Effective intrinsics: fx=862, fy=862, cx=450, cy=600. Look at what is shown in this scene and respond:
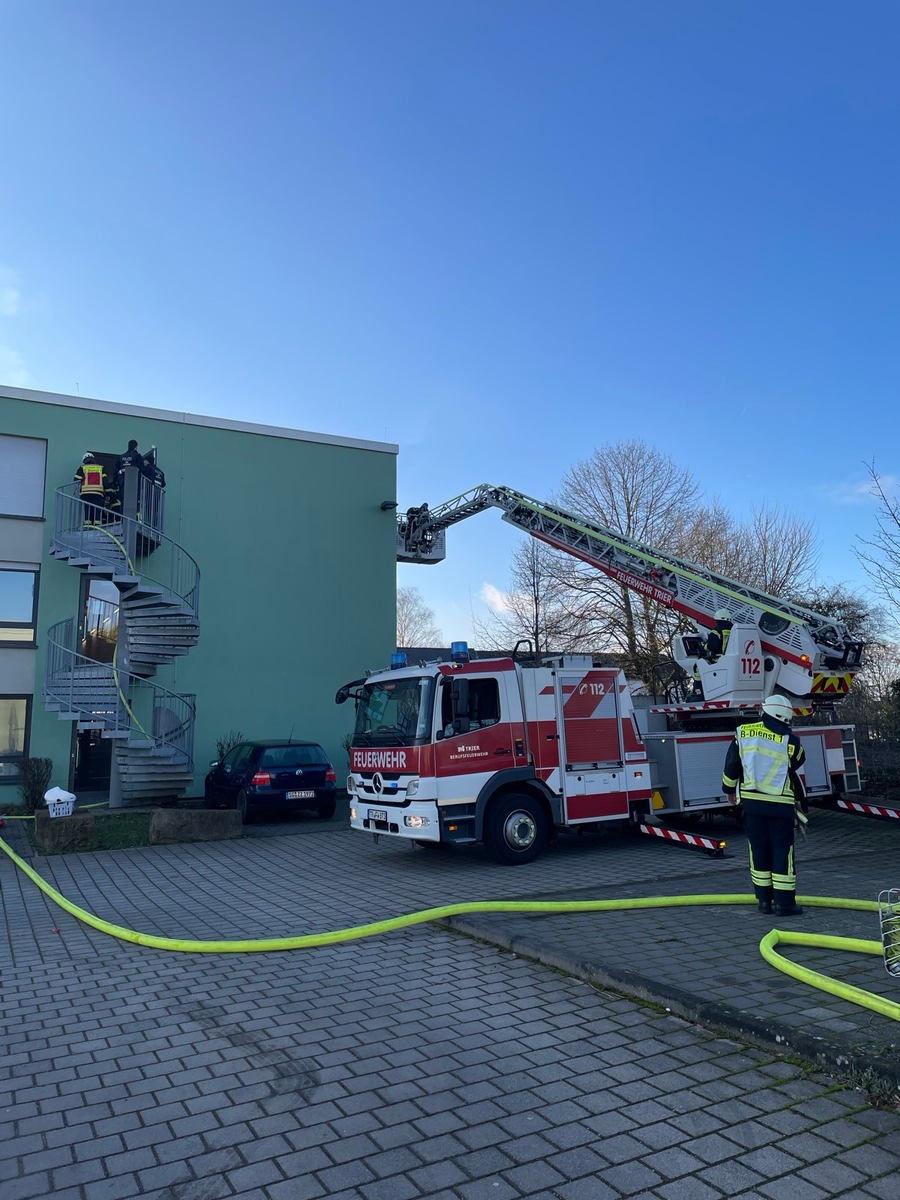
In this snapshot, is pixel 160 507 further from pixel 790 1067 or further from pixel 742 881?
pixel 790 1067

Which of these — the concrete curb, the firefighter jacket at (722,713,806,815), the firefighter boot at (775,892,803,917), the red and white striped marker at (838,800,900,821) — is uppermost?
the firefighter jacket at (722,713,806,815)

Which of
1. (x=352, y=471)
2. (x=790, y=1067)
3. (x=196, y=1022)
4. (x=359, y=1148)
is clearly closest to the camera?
(x=359, y=1148)

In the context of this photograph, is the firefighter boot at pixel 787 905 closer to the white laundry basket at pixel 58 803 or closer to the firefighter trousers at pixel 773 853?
the firefighter trousers at pixel 773 853

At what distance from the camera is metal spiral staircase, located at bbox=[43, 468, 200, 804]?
14.7 metres

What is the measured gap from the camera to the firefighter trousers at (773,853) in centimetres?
674

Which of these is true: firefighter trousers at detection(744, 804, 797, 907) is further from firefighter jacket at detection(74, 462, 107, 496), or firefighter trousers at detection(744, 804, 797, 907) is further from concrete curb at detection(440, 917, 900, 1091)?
firefighter jacket at detection(74, 462, 107, 496)

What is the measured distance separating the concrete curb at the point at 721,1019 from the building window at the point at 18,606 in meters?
14.6

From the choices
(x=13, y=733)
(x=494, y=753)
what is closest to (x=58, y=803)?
(x=13, y=733)

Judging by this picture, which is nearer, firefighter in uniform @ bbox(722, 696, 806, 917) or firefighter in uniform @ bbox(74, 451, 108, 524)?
firefighter in uniform @ bbox(722, 696, 806, 917)

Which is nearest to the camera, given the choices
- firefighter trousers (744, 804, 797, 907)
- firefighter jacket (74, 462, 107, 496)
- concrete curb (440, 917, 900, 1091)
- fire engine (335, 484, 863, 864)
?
concrete curb (440, 917, 900, 1091)

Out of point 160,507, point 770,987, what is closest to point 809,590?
point 160,507

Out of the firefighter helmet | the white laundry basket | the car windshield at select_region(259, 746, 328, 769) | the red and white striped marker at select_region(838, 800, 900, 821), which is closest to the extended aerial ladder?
the red and white striped marker at select_region(838, 800, 900, 821)

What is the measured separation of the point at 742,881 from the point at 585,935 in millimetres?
3279

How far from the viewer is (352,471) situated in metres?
21.5
